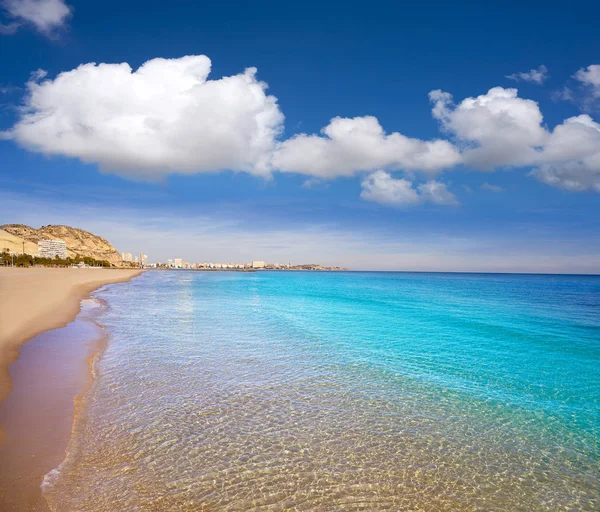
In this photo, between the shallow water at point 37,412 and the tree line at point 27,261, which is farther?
the tree line at point 27,261

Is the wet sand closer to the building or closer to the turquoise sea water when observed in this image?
the turquoise sea water

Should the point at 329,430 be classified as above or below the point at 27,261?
below

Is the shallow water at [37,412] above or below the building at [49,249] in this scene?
below

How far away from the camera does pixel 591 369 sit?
1380cm

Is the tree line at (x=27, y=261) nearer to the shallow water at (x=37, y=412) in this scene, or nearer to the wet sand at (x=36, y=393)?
the wet sand at (x=36, y=393)

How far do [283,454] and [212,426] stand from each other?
1.84m

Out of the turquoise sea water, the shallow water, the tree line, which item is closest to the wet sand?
the shallow water

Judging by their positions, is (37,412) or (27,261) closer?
(37,412)

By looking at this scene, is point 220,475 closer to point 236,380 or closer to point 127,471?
point 127,471

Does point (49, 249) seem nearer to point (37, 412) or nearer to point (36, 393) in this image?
point (36, 393)

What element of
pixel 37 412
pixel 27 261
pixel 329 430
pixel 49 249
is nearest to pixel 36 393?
pixel 37 412

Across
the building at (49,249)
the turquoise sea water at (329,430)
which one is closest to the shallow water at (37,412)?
the turquoise sea water at (329,430)

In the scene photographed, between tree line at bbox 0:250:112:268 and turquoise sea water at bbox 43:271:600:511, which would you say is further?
tree line at bbox 0:250:112:268

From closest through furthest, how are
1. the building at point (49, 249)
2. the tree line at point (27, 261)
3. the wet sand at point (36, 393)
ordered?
the wet sand at point (36, 393) → the tree line at point (27, 261) → the building at point (49, 249)
